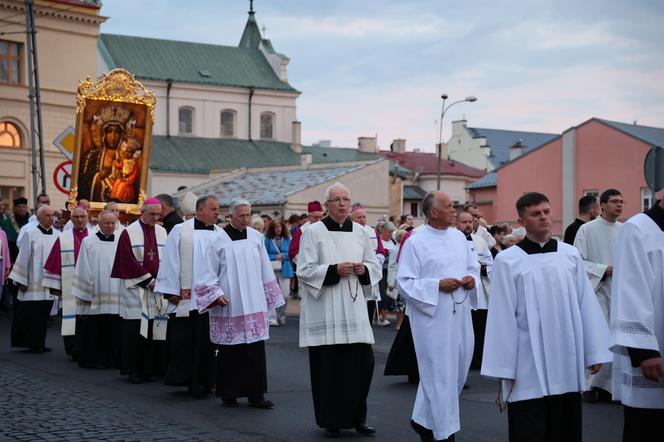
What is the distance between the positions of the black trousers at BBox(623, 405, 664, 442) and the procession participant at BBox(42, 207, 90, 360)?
10324 millimetres

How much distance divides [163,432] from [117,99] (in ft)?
54.7

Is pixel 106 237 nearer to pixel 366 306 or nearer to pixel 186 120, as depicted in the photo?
pixel 366 306

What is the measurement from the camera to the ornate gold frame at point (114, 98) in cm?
2419

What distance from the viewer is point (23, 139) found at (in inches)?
1690

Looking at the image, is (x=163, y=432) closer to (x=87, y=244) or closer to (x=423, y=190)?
(x=87, y=244)

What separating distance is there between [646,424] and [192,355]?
21.6ft

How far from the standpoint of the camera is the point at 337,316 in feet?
30.9

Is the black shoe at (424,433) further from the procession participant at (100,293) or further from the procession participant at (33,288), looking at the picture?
the procession participant at (33,288)

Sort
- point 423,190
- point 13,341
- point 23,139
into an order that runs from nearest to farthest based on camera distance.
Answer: point 13,341, point 23,139, point 423,190

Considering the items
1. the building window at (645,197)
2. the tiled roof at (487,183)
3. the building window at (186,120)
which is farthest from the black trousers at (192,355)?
the building window at (186,120)

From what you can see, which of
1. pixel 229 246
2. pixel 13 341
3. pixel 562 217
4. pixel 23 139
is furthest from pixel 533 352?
pixel 562 217

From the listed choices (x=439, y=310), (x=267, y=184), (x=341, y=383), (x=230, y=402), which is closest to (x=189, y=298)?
(x=230, y=402)

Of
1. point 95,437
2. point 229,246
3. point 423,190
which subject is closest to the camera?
point 95,437

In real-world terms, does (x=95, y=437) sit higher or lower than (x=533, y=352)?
lower
